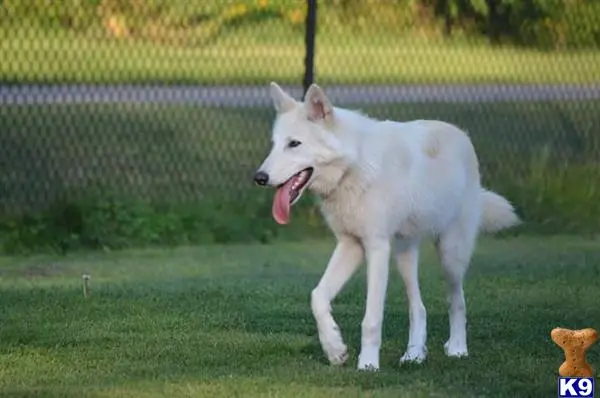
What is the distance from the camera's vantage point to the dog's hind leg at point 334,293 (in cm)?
696

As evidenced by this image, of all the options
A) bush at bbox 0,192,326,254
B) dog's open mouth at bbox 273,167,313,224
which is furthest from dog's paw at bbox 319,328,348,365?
bush at bbox 0,192,326,254

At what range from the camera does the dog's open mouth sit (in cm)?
686

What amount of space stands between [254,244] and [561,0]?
3.60 metres

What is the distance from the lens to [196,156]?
11961 mm

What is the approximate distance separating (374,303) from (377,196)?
1.53ft

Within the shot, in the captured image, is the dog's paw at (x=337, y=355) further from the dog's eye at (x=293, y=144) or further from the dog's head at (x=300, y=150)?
the dog's eye at (x=293, y=144)

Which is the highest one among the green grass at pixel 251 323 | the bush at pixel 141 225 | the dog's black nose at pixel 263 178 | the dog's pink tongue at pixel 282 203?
the dog's black nose at pixel 263 178

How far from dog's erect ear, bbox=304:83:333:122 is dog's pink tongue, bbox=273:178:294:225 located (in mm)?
301

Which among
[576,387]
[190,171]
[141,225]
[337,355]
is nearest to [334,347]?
[337,355]

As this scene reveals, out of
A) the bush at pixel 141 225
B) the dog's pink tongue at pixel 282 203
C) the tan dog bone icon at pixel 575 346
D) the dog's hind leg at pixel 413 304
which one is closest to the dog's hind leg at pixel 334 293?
the dog's hind leg at pixel 413 304

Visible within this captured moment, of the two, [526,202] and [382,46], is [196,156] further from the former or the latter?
[526,202]

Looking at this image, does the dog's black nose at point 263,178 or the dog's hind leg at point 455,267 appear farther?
the dog's hind leg at point 455,267

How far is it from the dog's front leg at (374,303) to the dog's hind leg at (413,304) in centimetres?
23

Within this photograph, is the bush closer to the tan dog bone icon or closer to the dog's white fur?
the dog's white fur
